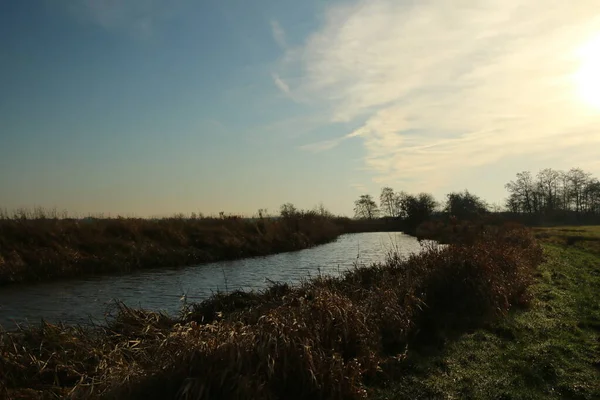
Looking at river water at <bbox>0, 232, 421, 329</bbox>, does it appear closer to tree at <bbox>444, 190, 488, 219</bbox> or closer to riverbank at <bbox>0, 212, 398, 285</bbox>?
riverbank at <bbox>0, 212, 398, 285</bbox>

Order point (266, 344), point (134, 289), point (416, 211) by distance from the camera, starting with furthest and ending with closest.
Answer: point (416, 211)
point (134, 289)
point (266, 344)

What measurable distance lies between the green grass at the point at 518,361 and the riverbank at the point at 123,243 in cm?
1708

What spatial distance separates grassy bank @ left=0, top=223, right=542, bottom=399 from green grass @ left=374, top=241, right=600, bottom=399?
36 cm

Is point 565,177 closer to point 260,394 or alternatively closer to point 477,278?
point 477,278

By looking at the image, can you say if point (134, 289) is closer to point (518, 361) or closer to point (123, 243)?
point (123, 243)

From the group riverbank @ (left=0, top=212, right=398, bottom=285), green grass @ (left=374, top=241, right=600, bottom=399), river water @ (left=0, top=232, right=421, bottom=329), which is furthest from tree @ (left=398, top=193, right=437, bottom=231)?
green grass @ (left=374, top=241, right=600, bottom=399)

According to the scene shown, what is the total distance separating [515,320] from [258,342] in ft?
23.2

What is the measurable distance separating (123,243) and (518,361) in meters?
21.3

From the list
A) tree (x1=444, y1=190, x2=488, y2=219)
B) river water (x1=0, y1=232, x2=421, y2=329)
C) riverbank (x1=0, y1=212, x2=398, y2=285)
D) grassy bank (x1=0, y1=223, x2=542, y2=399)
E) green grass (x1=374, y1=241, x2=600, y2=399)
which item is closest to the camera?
grassy bank (x1=0, y1=223, x2=542, y2=399)

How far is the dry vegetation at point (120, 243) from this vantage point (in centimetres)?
1889

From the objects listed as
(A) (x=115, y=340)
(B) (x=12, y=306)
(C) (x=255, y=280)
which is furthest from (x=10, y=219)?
(A) (x=115, y=340)

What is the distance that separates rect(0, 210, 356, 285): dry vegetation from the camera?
1889cm

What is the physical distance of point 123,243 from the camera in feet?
77.4

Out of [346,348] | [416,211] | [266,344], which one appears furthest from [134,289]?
[416,211]
